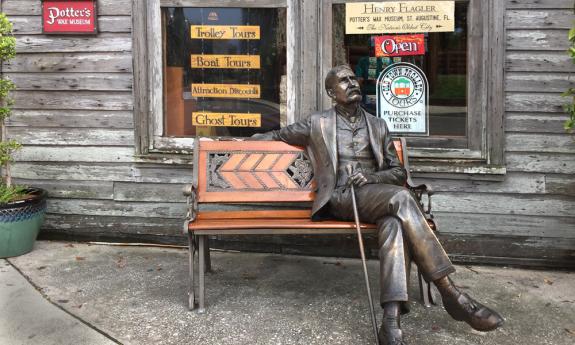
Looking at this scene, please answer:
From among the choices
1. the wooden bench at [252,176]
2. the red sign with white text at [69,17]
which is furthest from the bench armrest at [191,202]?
the red sign with white text at [69,17]

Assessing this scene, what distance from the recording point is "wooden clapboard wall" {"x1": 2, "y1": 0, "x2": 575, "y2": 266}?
15.2 feet

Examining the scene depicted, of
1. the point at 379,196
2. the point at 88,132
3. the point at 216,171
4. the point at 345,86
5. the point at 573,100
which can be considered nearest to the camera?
the point at 379,196

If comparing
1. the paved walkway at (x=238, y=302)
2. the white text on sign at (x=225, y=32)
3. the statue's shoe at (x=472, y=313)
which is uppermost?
the white text on sign at (x=225, y=32)

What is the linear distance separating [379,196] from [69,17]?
3.28 m

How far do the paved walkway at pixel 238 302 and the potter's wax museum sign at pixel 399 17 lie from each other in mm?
1914

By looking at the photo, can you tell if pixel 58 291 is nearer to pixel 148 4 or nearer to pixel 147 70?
pixel 147 70

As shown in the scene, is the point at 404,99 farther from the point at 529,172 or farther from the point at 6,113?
the point at 6,113

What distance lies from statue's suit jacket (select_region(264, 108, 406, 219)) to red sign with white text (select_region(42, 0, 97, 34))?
2.21m

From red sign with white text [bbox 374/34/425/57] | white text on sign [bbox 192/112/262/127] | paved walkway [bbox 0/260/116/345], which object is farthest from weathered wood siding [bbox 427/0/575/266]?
paved walkway [bbox 0/260/116/345]

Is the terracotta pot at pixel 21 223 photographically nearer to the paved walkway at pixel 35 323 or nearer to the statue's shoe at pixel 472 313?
the paved walkway at pixel 35 323

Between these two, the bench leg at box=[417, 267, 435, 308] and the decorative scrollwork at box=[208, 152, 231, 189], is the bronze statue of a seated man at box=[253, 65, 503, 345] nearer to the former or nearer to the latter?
the decorative scrollwork at box=[208, 152, 231, 189]

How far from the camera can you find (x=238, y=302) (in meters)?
A: 4.03

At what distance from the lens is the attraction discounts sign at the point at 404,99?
192 inches

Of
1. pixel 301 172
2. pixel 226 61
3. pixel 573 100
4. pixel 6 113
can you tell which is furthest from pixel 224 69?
pixel 573 100
